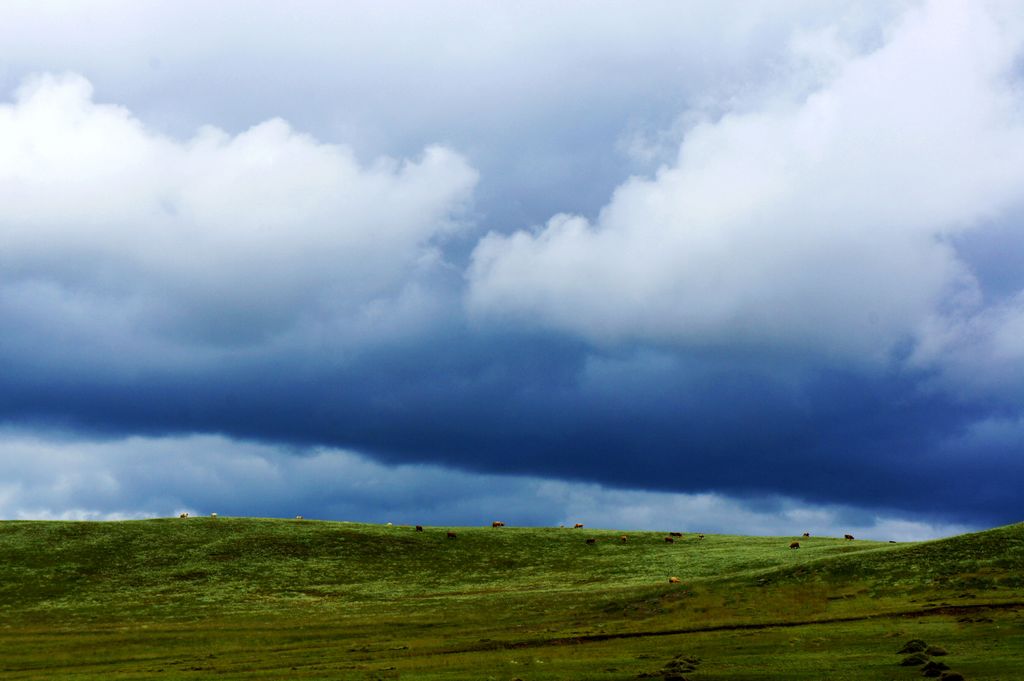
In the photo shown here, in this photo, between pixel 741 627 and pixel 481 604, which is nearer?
pixel 741 627

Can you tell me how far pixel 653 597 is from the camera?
7594cm

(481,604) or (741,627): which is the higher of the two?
(481,604)

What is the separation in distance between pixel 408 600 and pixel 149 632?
77.7 feet

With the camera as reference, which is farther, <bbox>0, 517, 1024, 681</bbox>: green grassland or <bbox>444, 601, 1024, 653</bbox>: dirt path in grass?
<bbox>444, 601, 1024, 653</bbox>: dirt path in grass

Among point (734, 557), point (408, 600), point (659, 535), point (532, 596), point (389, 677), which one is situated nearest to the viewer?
point (389, 677)

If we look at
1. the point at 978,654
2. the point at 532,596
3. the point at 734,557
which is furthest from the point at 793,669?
the point at 734,557

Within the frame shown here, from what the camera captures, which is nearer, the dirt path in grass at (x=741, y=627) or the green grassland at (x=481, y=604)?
the green grassland at (x=481, y=604)

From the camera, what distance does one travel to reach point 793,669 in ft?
154

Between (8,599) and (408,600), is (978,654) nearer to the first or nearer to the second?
(408,600)

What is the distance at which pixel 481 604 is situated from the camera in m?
82.5

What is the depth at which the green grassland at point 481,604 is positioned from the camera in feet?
178

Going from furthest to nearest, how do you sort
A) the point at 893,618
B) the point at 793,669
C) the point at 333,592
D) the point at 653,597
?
the point at 333,592
the point at 653,597
the point at 893,618
the point at 793,669

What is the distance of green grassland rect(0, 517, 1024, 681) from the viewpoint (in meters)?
54.2

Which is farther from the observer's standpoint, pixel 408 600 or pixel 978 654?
pixel 408 600
